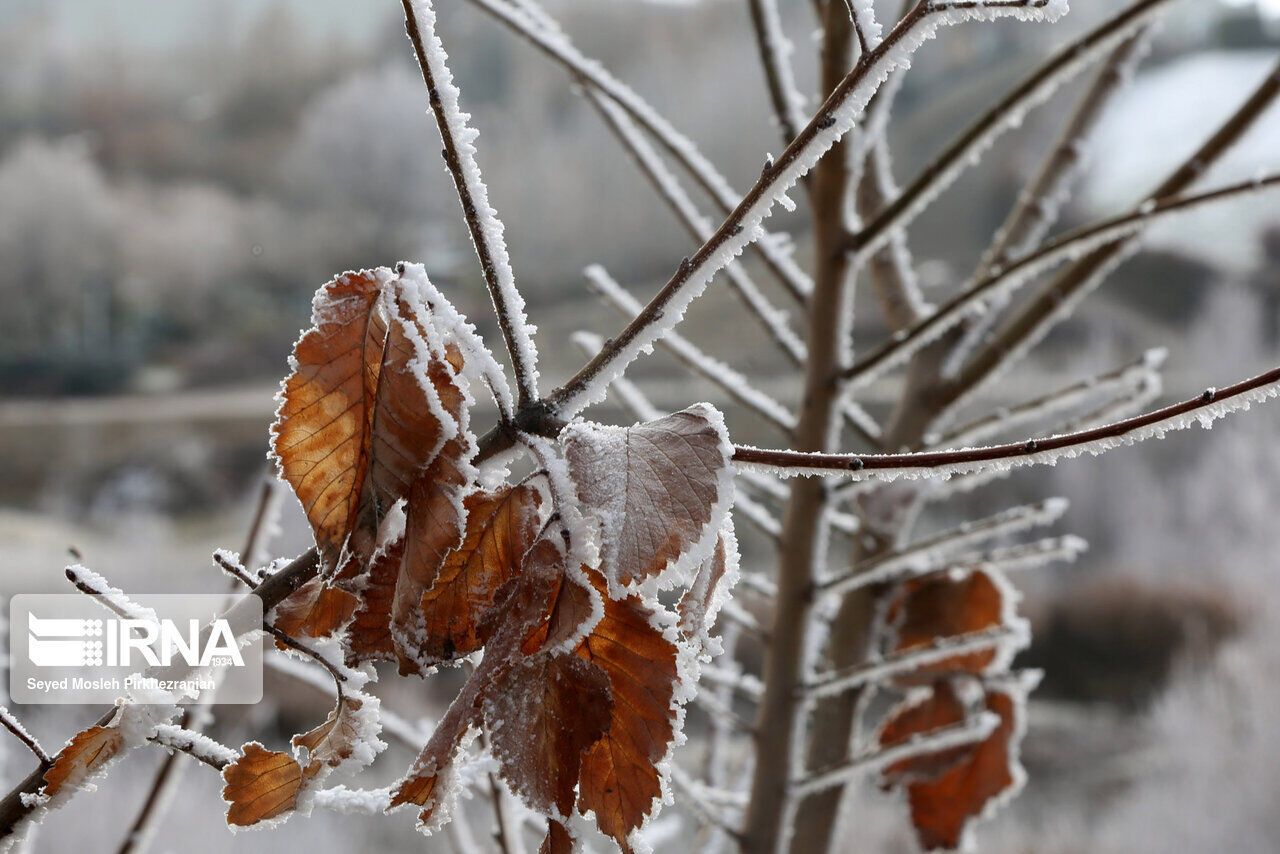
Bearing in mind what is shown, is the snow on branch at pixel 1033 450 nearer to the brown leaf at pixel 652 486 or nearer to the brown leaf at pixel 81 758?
the brown leaf at pixel 652 486

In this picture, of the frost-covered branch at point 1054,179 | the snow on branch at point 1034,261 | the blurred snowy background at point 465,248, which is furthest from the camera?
the blurred snowy background at point 465,248

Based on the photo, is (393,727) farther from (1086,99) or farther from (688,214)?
(1086,99)

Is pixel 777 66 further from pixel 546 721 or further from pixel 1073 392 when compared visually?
pixel 546 721

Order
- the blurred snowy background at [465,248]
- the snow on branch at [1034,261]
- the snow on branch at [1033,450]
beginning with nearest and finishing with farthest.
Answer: the snow on branch at [1033,450]
the snow on branch at [1034,261]
the blurred snowy background at [465,248]

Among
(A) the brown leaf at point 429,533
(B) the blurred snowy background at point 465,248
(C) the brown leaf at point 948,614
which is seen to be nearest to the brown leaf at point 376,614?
(A) the brown leaf at point 429,533

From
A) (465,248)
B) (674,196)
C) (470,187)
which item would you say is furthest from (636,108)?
(465,248)

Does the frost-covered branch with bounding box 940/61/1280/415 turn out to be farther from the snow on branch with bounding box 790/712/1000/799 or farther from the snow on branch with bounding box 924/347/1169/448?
the snow on branch with bounding box 790/712/1000/799

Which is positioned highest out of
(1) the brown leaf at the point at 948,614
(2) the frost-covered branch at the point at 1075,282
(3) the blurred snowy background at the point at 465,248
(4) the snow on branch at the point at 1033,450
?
(3) the blurred snowy background at the point at 465,248
